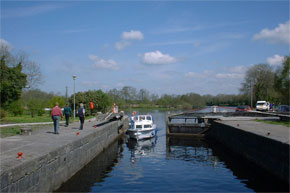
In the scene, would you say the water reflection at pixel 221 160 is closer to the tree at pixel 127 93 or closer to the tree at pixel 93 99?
the tree at pixel 93 99

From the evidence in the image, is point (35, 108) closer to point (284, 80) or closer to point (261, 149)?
point (261, 149)

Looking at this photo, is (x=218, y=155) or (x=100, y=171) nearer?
(x=100, y=171)

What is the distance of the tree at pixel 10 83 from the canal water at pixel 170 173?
962 inches

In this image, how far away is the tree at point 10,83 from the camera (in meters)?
38.4

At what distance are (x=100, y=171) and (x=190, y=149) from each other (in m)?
9.18

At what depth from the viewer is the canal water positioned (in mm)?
11531

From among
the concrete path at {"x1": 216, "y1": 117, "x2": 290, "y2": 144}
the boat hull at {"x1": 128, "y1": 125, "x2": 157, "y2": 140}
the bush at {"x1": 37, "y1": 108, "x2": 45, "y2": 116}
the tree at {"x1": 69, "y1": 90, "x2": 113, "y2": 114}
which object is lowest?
the boat hull at {"x1": 128, "y1": 125, "x2": 157, "y2": 140}

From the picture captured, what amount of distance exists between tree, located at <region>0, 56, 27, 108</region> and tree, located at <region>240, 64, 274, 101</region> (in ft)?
152

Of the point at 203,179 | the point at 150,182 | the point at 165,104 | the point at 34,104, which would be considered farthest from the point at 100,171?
the point at 165,104

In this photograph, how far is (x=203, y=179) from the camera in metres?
12.9

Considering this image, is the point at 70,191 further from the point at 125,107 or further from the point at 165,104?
the point at 165,104

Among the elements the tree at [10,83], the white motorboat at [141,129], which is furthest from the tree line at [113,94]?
the white motorboat at [141,129]

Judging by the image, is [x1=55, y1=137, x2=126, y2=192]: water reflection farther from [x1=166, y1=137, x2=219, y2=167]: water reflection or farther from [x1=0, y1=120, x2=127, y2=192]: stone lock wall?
[x1=166, y1=137, x2=219, y2=167]: water reflection

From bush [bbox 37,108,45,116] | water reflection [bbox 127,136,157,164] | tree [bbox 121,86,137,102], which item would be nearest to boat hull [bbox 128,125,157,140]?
water reflection [bbox 127,136,157,164]
